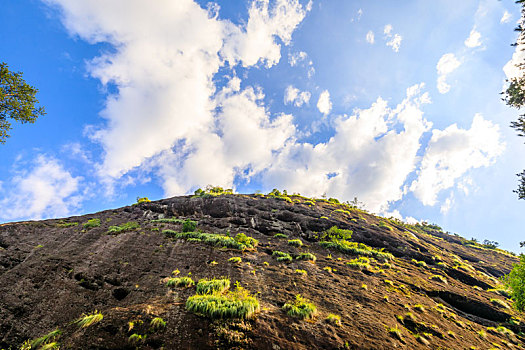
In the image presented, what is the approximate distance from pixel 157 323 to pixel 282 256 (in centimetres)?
1349

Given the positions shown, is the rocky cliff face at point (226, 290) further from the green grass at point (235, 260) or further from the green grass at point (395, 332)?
the green grass at point (235, 260)

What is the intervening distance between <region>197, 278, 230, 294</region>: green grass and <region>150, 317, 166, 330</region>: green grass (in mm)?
3916

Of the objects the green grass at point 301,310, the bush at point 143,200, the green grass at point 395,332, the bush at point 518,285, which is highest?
the bush at point 143,200

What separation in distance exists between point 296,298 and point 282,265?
5619 millimetres

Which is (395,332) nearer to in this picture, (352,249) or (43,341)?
(352,249)

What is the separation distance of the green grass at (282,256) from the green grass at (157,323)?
1255 centimetres

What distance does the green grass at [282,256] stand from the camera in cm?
1950

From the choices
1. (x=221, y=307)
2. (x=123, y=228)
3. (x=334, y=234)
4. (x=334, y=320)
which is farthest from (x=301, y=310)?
(x=123, y=228)

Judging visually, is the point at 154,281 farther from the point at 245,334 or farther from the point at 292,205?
the point at 292,205

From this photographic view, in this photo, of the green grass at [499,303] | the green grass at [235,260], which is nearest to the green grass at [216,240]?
the green grass at [235,260]

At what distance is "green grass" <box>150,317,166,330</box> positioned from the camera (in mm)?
8148

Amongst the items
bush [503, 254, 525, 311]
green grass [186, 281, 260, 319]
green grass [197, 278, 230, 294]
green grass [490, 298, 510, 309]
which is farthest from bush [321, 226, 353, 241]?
green grass [186, 281, 260, 319]

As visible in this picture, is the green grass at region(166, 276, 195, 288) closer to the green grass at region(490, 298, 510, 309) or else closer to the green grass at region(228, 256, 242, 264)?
the green grass at region(228, 256, 242, 264)

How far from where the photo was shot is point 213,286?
12.7m
